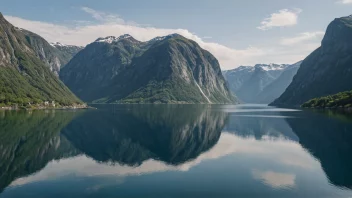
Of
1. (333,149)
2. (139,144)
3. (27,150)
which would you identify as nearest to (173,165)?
(139,144)

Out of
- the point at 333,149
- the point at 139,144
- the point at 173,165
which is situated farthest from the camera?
the point at 139,144

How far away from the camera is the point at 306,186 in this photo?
4697cm

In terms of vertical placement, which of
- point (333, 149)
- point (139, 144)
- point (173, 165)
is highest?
point (333, 149)

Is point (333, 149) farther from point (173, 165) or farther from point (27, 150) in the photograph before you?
point (27, 150)

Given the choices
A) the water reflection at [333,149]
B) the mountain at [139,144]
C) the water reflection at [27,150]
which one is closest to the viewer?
the water reflection at [333,149]

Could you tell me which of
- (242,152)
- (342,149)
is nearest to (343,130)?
(342,149)

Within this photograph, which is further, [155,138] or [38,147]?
[155,138]

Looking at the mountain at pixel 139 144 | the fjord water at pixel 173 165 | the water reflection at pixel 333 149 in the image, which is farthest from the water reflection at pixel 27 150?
the water reflection at pixel 333 149

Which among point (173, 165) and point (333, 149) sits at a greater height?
point (333, 149)

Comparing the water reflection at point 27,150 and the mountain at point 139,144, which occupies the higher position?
the water reflection at point 27,150

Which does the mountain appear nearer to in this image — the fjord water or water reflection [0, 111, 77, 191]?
the fjord water

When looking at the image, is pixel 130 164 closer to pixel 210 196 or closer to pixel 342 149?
pixel 210 196

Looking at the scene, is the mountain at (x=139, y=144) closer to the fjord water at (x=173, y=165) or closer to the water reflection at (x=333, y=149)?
the fjord water at (x=173, y=165)

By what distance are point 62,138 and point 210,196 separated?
6501cm
